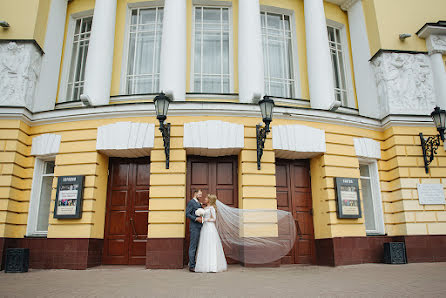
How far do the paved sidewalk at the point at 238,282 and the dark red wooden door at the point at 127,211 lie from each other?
0.76 m

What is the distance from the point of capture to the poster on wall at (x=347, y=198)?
10117 mm

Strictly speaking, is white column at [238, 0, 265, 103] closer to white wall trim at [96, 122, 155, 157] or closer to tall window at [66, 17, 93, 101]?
white wall trim at [96, 122, 155, 157]

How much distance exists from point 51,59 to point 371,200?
1243 cm

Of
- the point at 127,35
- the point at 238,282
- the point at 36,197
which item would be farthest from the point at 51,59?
the point at 238,282

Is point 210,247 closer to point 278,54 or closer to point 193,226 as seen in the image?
point 193,226

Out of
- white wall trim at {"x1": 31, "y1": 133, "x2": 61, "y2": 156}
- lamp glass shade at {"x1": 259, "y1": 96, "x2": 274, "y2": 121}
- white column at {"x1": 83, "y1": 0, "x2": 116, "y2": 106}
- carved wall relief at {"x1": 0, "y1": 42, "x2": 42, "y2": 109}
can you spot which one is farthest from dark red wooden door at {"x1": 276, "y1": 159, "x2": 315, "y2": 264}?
carved wall relief at {"x1": 0, "y1": 42, "x2": 42, "y2": 109}

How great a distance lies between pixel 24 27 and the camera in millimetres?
11516

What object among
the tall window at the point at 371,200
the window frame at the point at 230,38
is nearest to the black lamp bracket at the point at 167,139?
the window frame at the point at 230,38

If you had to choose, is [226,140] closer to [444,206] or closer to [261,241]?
[261,241]

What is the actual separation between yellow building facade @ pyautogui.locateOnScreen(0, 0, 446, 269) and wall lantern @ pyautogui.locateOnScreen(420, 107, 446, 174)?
0.69 ft

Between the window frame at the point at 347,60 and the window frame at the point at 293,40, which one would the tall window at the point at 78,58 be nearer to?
the window frame at the point at 293,40

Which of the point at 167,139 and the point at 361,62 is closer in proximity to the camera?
the point at 167,139

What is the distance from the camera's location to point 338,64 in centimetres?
1345

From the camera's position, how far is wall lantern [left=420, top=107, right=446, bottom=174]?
10.5 metres
